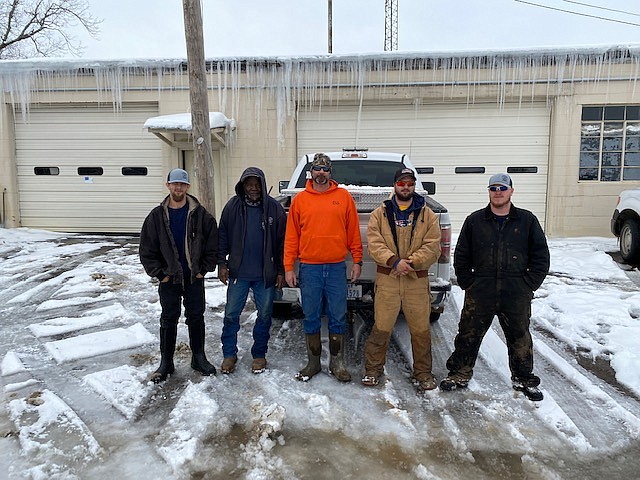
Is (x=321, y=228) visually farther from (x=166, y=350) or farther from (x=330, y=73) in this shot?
(x=330, y=73)

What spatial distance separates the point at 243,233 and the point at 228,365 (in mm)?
1141

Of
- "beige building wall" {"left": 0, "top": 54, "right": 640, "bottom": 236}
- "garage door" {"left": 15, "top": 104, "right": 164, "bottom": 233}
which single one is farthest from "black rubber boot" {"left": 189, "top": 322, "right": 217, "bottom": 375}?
"garage door" {"left": 15, "top": 104, "right": 164, "bottom": 233}

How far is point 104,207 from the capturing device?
39.3 ft

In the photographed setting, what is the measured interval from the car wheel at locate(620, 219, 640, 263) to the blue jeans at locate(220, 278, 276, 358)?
7118mm

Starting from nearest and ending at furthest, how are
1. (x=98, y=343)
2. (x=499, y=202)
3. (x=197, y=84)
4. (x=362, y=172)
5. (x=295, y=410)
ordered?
1. (x=295, y=410)
2. (x=499, y=202)
3. (x=98, y=343)
4. (x=362, y=172)
5. (x=197, y=84)

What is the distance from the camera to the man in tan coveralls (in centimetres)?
345

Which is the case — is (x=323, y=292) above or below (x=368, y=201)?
below

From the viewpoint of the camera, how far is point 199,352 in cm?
391

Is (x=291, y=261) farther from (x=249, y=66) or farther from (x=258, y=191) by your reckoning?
(x=249, y=66)

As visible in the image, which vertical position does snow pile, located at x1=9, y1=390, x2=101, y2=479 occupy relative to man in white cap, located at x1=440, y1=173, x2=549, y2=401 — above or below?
below

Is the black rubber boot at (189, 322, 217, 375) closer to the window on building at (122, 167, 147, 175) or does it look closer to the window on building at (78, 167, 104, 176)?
the window on building at (122, 167, 147, 175)

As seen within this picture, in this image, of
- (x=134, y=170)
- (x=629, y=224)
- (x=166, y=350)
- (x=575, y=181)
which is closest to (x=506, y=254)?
(x=166, y=350)

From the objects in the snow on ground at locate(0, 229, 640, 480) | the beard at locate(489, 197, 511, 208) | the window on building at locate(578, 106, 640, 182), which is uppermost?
the window on building at locate(578, 106, 640, 182)

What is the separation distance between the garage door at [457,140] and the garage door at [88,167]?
4271 mm
